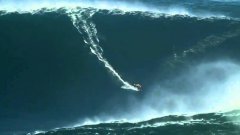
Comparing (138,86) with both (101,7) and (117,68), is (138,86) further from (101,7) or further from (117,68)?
(101,7)

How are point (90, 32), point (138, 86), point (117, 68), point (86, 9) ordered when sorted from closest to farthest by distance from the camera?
1. point (138, 86)
2. point (117, 68)
3. point (90, 32)
4. point (86, 9)

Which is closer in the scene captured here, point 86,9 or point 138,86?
point 138,86

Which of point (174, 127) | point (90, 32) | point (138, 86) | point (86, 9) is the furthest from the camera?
point (86, 9)

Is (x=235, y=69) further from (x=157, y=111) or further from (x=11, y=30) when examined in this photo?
(x=11, y=30)

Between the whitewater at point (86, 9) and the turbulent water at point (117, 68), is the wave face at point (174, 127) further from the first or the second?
the whitewater at point (86, 9)

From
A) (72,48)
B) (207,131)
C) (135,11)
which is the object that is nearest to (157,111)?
(207,131)

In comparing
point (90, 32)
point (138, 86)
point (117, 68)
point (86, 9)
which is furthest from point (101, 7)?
point (138, 86)

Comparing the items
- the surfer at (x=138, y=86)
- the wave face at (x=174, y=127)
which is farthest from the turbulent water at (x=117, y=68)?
the surfer at (x=138, y=86)
